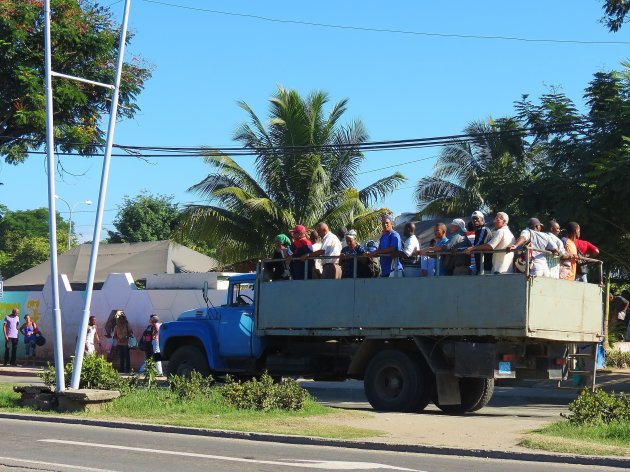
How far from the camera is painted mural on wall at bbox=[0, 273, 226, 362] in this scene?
29081 millimetres

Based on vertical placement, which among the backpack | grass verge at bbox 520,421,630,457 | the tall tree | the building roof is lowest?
grass verge at bbox 520,421,630,457

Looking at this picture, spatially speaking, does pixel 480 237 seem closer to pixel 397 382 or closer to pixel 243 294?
pixel 397 382

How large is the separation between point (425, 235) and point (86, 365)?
768 inches

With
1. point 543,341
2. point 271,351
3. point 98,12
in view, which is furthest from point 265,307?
point 98,12

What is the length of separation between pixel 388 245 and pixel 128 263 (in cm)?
2560

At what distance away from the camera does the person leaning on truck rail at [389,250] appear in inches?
630

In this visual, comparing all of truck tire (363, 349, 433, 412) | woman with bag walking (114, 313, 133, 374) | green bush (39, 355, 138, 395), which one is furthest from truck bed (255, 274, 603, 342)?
woman with bag walking (114, 313, 133, 374)

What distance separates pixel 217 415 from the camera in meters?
14.2

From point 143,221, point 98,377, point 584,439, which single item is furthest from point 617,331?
point 143,221

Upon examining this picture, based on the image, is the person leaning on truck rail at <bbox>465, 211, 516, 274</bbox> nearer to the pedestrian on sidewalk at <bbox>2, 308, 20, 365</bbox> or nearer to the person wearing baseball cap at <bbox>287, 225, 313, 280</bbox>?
the person wearing baseball cap at <bbox>287, 225, 313, 280</bbox>

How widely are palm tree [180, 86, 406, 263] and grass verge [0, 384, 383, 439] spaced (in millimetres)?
14586

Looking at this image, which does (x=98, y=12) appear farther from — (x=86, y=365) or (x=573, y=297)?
(x=573, y=297)

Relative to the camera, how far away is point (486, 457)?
1092cm

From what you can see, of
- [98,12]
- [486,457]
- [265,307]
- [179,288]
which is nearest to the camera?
[486,457]
